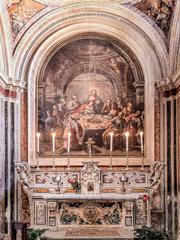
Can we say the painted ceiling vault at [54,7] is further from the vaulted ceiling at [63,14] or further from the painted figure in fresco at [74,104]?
the painted figure in fresco at [74,104]

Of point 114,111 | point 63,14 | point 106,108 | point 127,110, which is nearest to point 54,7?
point 63,14

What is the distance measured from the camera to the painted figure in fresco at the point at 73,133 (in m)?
15.5

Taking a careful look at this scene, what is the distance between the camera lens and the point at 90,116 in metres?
15.6

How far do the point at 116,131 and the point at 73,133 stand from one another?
4.39 feet

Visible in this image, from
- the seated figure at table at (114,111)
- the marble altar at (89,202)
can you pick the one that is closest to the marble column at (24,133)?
the marble altar at (89,202)

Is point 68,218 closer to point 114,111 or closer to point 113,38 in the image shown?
point 114,111

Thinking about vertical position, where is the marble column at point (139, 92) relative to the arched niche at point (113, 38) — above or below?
below

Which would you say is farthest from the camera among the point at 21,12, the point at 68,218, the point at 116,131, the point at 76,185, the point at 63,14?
the point at 116,131

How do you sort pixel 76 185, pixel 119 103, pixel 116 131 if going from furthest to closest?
pixel 119 103, pixel 116 131, pixel 76 185

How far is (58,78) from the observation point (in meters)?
15.7

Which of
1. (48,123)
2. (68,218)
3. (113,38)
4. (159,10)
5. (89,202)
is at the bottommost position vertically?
(68,218)

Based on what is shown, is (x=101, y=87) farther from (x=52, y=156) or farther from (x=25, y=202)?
(x=25, y=202)

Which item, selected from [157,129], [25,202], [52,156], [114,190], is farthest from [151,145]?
[25,202]

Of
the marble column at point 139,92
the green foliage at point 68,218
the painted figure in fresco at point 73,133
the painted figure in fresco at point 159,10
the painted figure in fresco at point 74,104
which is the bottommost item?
the green foliage at point 68,218
